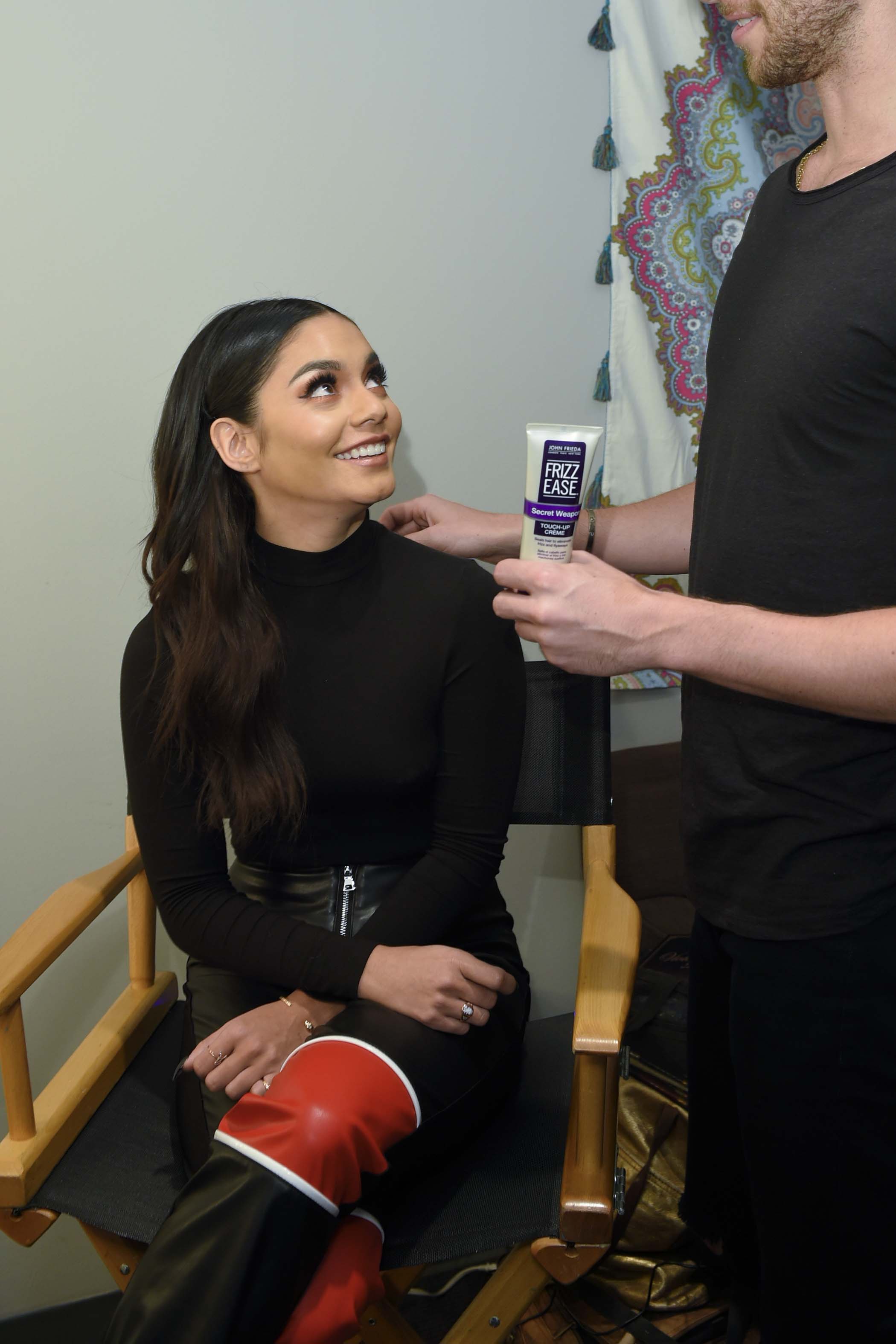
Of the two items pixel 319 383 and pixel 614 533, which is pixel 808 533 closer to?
pixel 614 533

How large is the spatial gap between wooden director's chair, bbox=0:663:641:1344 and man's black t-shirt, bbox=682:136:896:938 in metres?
0.26

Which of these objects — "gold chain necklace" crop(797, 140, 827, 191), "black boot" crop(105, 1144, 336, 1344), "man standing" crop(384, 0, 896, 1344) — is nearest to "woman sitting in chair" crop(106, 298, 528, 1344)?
"black boot" crop(105, 1144, 336, 1344)

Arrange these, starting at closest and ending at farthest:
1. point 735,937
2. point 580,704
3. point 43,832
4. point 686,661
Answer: point 686,661 → point 735,937 → point 580,704 → point 43,832

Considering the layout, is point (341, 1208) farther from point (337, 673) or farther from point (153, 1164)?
point (337, 673)

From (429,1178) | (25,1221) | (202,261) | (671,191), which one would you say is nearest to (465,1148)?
(429,1178)

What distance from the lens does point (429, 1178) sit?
118cm

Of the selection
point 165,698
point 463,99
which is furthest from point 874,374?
point 463,99

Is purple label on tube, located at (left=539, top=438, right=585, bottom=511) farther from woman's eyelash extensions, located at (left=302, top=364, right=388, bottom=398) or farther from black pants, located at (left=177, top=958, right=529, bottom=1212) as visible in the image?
black pants, located at (left=177, top=958, right=529, bottom=1212)

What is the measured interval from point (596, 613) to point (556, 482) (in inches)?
4.6

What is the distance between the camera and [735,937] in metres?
1.03

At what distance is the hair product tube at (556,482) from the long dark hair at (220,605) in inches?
19.7

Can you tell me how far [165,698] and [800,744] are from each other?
29.5 inches

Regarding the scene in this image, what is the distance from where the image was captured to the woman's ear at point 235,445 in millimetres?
1282

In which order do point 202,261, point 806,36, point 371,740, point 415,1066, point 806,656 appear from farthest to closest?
1. point 202,261
2. point 371,740
3. point 415,1066
4. point 806,36
5. point 806,656
